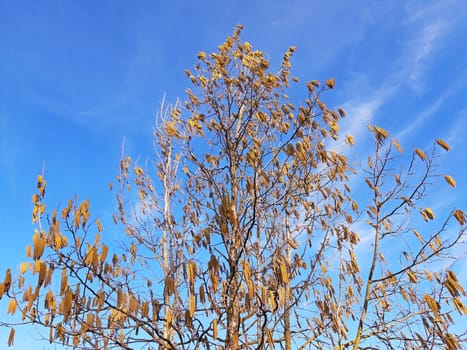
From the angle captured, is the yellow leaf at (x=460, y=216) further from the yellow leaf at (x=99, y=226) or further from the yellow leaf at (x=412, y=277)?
the yellow leaf at (x=99, y=226)

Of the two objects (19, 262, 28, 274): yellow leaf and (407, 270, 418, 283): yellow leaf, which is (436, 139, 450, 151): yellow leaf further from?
(19, 262, 28, 274): yellow leaf

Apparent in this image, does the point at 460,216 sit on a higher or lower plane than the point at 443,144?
lower

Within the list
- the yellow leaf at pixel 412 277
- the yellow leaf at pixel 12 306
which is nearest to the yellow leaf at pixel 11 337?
the yellow leaf at pixel 12 306

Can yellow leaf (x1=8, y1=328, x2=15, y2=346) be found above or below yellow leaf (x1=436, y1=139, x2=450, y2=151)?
below

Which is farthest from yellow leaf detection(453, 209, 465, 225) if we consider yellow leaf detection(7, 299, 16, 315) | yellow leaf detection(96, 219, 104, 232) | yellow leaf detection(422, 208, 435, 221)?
yellow leaf detection(7, 299, 16, 315)

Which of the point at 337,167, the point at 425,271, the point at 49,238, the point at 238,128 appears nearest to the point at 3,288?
the point at 49,238

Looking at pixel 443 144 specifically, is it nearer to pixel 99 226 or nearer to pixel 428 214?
pixel 428 214

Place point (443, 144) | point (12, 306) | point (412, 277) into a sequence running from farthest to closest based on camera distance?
point (443, 144), point (412, 277), point (12, 306)

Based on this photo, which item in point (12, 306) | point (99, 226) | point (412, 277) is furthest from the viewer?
point (412, 277)

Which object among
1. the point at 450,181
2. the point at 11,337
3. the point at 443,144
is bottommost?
the point at 11,337

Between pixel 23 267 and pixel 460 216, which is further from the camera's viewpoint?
pixel 460 216

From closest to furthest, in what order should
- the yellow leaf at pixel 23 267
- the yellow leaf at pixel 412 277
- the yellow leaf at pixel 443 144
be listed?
the yellow leaf at pixel 23 267 < the yellow leaf at pixel 412 277 < the yellow leaf at pixel 443 144

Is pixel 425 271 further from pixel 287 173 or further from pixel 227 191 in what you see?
pixel 227 191

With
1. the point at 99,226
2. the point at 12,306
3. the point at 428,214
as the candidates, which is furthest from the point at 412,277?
the point at 12,306
